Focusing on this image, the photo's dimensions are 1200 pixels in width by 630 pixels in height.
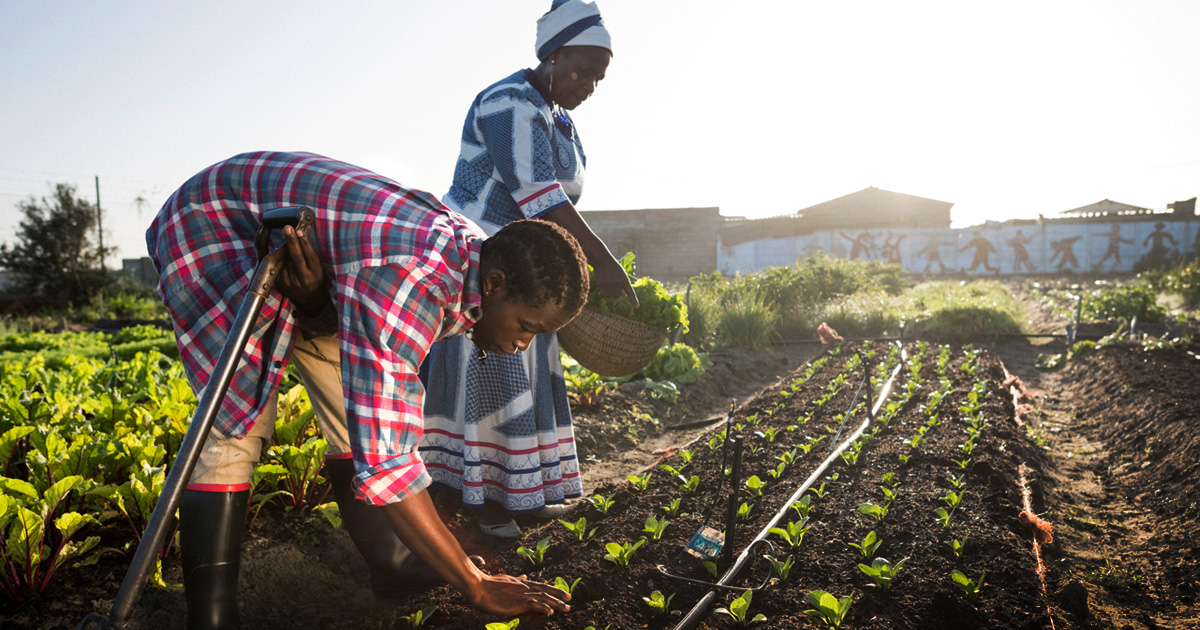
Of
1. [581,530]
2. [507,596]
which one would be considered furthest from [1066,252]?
[507,596]

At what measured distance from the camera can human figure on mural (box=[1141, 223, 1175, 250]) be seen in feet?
65.1

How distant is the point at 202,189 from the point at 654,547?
71.3 inches

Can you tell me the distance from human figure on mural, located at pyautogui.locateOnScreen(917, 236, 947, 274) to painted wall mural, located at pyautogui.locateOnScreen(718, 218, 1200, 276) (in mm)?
28

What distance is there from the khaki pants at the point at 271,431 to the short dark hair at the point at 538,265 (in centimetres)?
57

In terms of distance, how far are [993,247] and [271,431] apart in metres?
23.4

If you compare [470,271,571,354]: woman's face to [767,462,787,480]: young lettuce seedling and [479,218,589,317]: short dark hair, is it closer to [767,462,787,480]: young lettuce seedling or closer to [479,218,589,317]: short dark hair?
[479,218,589,317]: short dark hair

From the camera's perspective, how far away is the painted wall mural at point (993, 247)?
66.2ft

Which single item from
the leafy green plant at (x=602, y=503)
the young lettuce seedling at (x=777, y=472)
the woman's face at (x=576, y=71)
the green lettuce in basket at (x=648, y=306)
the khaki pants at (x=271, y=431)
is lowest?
the young lettuce seedling at (x=777, y=472)

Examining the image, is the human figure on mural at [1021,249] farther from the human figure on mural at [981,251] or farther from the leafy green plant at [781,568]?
the leafy green plant at [781,568]

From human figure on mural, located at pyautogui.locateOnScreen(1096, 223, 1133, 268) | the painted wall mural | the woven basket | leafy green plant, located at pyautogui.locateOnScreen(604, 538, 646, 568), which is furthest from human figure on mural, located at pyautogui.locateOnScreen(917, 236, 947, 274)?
leafy green plant, located at pyautogui.locateOnScreen(604, 538, 646, 568)

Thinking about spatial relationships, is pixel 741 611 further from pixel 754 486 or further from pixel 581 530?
pixel 754 486

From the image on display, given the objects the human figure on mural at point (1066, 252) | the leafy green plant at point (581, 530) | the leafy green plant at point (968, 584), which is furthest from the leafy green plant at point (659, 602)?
the human figure on mural at point (1066, 252)

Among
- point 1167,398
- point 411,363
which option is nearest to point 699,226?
point 1167,398

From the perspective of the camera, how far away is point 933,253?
21.2 meters
